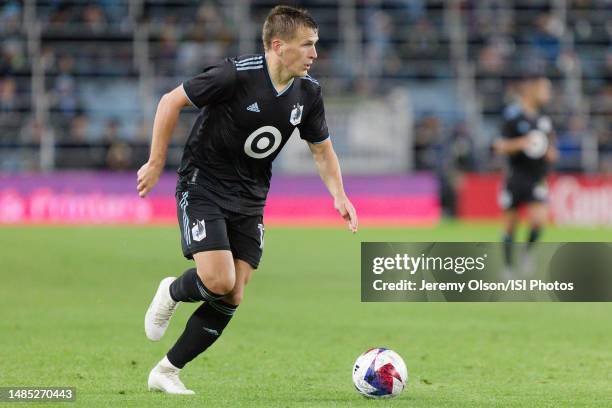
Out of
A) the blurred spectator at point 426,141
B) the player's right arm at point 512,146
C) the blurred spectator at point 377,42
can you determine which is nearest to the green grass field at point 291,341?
the player's right arm at point 512,146

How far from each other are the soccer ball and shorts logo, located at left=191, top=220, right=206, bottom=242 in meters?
1.23

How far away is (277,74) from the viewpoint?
7.41 metres

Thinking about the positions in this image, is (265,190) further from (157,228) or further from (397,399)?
(157,228)

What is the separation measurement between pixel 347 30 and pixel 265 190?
24.5 metres

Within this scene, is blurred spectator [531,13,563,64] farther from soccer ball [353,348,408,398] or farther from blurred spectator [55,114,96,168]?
soccer ball [353,348,408,398]

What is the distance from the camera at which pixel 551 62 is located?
32500 mm

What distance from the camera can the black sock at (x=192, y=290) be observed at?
7.32 m

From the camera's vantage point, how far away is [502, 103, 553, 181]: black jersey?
16672 mm

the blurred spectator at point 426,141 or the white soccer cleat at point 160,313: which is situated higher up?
the white soccer cleat at point 160,313

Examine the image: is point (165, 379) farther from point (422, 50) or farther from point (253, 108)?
point (422, 50)

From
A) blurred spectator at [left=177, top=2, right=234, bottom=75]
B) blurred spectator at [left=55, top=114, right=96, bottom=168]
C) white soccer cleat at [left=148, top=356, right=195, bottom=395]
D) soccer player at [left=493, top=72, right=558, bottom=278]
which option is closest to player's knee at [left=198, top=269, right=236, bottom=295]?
white soccer cleat at [left=148, top=356, right=195, bottom=395]

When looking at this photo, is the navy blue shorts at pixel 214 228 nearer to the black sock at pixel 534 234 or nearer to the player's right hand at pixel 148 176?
the player's right hand at pixel 148 176

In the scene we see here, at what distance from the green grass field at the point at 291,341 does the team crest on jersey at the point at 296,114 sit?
65.4 inches

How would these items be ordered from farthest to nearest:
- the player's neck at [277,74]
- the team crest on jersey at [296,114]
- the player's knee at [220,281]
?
1. the team crest on jersey at [296,114]
2. the player's neck at [277,74]
3. the player's knee at [220,281]
